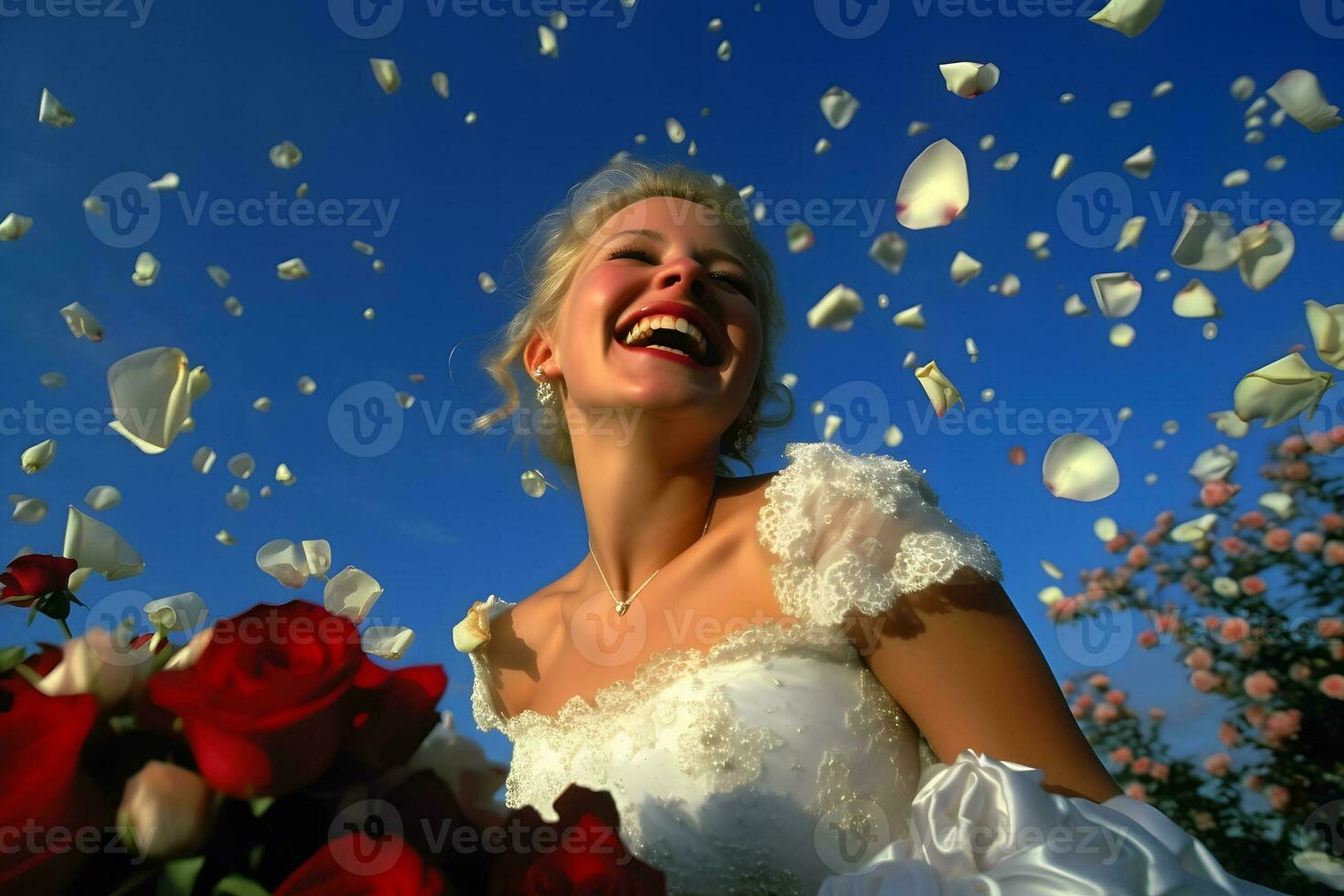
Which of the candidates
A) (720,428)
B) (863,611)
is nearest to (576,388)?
(720,428)

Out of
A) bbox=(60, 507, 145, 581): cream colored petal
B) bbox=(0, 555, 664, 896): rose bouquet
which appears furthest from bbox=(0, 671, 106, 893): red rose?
bbox=(60, 507, 145, 581): cream colored petal

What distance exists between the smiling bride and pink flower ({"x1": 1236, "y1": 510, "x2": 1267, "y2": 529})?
5651mm

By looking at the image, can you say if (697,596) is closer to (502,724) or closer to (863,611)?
(863,611)

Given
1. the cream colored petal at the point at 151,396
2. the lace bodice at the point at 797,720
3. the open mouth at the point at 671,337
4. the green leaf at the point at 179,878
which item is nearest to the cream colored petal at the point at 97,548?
the cream colored petal at the point at 151,396

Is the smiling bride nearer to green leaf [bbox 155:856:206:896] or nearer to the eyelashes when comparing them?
the eyelashes

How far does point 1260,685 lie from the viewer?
19.9 ft

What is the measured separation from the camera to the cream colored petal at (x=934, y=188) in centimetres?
281

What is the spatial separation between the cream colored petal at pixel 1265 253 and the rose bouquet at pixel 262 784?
A: 279cm

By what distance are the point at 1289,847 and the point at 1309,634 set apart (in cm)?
152

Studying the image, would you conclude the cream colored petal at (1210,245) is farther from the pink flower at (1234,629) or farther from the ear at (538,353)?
the pink flower at (1234,629)

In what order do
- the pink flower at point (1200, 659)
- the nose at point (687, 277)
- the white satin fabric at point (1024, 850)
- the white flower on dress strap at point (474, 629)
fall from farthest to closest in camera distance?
the pink flower at point (1200, 659), the white flower on dress strap at point (474, 629), the nose at point (687, 277), the white satin fabric at point (1024, 850)

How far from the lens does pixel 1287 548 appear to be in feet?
20.9

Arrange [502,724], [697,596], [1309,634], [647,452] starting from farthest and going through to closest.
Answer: [1309,634] < [502,724] < [647,452] < [697,596]

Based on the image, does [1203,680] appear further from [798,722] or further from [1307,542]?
[798,722]
